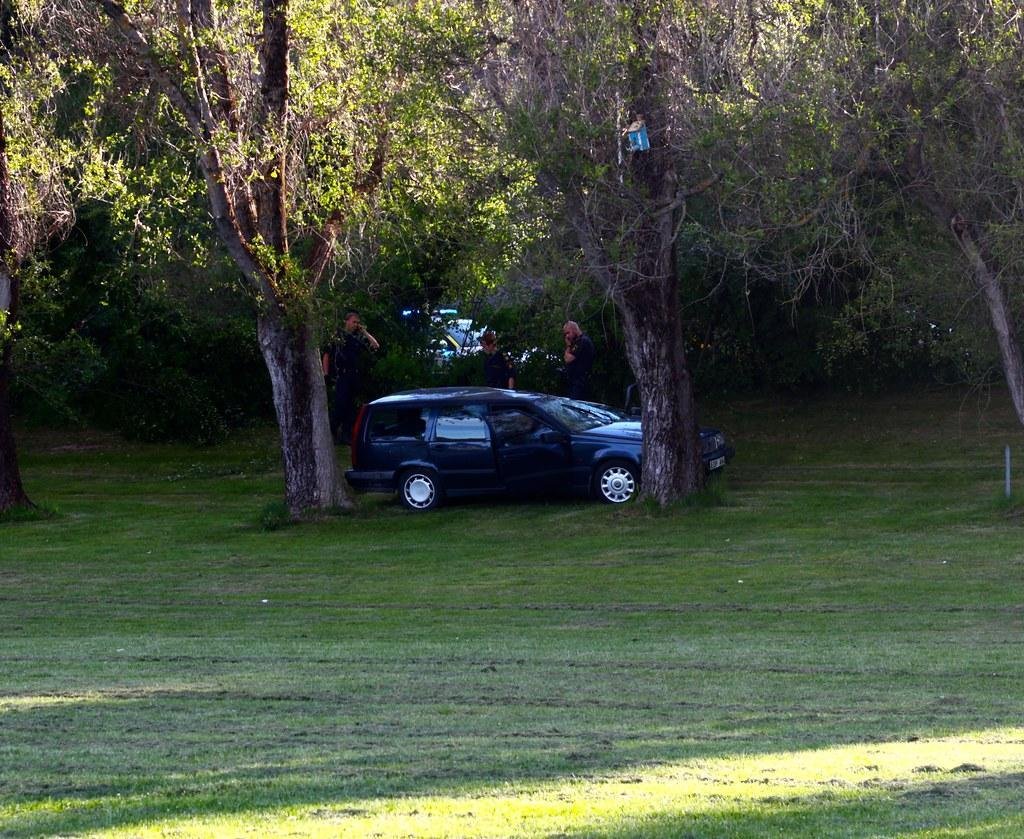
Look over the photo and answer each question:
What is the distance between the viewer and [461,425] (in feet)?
71.9

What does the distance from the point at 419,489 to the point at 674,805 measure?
1655 cm

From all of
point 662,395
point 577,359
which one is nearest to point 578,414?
point 662,395

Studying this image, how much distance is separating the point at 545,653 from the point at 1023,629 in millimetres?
3971

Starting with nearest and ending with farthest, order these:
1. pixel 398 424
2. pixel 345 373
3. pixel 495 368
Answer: pixel 398 424
pixel 495 368
pixel 345 373

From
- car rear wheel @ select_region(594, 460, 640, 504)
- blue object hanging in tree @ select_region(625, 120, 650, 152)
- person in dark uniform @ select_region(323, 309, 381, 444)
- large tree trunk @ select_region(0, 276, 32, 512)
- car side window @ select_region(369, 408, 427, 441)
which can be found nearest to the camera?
blue object hanging in tree @ select_region(625, 120, 650, 152)

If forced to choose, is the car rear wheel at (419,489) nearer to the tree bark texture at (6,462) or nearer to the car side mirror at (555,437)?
the car side mirror at (555,437)

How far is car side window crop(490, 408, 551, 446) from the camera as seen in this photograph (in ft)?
70.8

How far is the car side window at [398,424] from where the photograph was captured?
22.1 m

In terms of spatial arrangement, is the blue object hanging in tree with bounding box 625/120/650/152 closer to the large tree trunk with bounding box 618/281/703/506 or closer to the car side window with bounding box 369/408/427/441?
the large tree trunk with bounding box 618/281/703/506

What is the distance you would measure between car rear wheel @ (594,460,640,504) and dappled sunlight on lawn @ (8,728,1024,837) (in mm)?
14721

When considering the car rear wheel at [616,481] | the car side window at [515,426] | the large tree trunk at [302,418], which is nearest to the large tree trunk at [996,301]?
the car rear wheel at [616,481]

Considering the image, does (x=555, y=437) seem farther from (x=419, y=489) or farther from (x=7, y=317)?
(x=7, y=317)

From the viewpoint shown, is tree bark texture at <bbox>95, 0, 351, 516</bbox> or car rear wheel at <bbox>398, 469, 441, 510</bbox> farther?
car rear wheel at <bbox>398, 469, 441, 510</bbox>

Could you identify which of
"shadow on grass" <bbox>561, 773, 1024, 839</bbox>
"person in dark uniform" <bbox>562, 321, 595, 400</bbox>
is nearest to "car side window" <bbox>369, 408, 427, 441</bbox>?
"person in dark uniform" <bbox>562, 321, 595, 400</bbox>
